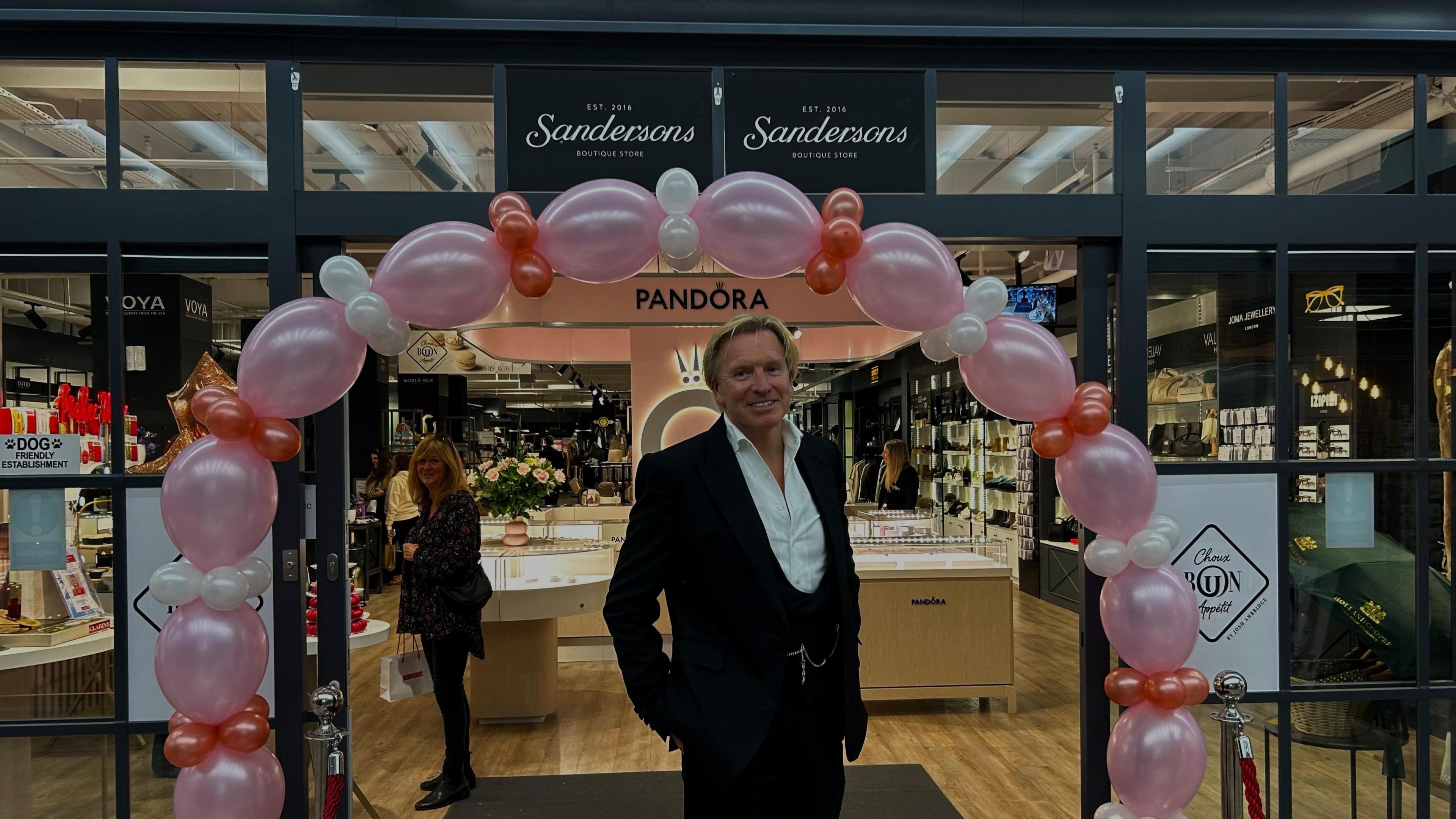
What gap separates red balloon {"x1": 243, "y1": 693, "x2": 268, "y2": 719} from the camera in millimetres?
2494

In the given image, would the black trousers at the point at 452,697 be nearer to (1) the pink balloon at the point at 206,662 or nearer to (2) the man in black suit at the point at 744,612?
(1) the pink balloon at the point at 206,662

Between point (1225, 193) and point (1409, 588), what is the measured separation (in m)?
1.46

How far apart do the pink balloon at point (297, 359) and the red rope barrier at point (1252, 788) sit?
107 inches

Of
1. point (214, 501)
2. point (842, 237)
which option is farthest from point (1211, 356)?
point (214, 501)

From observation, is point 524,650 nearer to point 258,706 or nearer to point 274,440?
point 258,706

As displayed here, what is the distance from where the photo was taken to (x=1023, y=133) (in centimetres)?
301

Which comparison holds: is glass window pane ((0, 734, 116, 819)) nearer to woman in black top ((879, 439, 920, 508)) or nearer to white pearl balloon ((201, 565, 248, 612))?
white pearl balloon ((201, 565, 248, 612))

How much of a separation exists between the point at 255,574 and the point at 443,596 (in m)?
1.67

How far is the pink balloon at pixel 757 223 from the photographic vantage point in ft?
8.07

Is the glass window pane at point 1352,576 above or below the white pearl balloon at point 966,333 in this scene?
below

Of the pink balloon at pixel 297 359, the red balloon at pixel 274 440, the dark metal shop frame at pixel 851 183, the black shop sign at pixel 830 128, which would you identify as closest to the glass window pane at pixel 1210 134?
the dark metal shop frame at pixel 851 183

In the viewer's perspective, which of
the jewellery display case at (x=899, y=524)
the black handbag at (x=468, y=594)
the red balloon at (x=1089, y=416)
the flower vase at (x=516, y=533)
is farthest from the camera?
the flower vase at (x=516, y=533)

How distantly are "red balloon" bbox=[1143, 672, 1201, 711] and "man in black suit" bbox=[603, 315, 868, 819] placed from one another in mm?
873

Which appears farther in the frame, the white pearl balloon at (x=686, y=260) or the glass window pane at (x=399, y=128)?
the glass window pane at (x=399, y=128)
